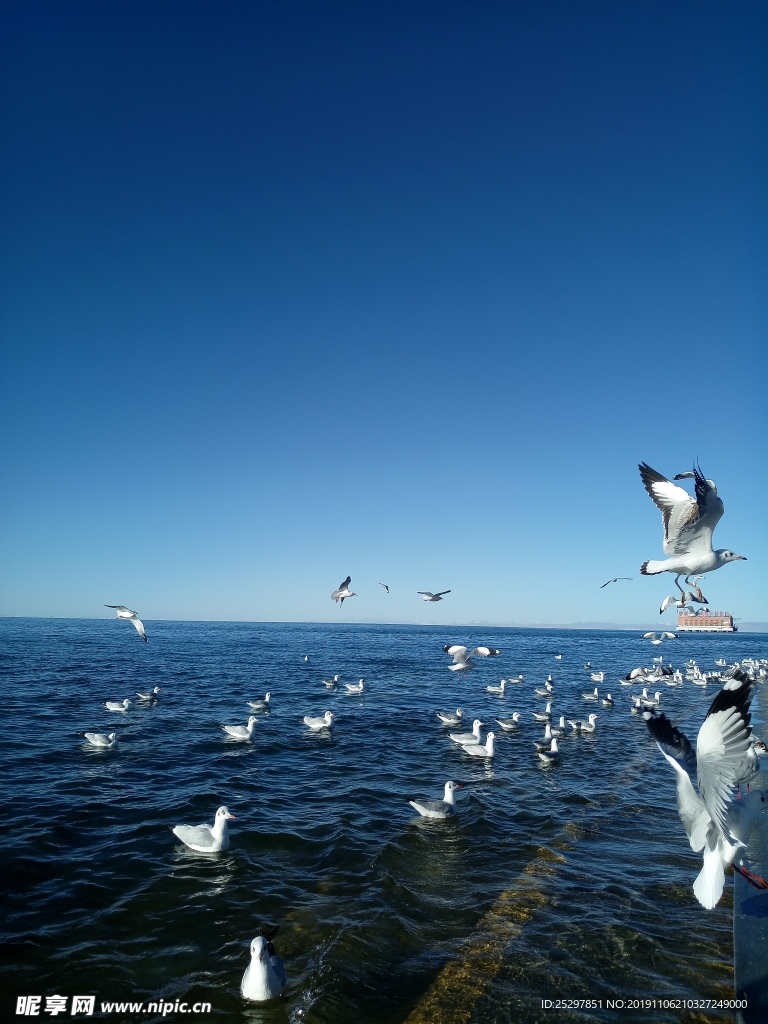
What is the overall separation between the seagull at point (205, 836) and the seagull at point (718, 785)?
274 inches

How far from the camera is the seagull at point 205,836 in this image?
9.12 m

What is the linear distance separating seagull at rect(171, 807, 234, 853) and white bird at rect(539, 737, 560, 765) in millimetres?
9647

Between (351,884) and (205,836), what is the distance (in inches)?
102

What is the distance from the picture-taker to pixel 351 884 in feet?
27.0

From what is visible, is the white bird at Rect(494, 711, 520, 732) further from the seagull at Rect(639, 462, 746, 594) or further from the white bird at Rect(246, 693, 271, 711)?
the seagull at Rect(639, 462, 746, 594)

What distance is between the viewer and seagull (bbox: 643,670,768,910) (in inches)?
208

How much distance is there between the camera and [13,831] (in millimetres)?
9688

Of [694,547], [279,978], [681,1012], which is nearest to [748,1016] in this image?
[681,1012]

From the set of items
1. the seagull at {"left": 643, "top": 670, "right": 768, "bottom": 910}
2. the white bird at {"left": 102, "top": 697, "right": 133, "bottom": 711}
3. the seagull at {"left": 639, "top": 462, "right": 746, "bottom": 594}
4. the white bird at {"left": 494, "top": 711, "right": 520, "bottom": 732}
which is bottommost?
the white bird at {"left": 494, "top": 711, "right": 520, "bottom": 732}

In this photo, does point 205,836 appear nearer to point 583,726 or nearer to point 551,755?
point 551,755

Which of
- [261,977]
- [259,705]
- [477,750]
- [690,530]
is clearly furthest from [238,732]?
[690,530]

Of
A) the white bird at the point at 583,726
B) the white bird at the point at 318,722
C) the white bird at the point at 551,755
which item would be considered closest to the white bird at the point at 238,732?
the white bird at the point at 318,722

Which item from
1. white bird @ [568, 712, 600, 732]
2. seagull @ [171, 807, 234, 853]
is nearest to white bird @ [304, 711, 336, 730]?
white bird @ [568, 712, 600, 732]

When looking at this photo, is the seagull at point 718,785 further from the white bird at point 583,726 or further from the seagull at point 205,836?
the white bird at point 583,726
